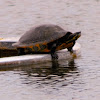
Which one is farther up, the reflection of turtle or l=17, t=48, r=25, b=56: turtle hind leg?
the reflection of turtle

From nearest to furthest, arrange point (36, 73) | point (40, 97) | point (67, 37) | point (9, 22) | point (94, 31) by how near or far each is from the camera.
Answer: point (40, 97)
point (36, 73)
point (67, 37)
point (94, 31)
point (9, 22)

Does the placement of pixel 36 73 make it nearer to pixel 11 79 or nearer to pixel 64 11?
pixel 11 79

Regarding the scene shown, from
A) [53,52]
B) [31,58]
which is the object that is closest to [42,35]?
[53,52]

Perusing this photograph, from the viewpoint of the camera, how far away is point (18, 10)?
2947 centimetres

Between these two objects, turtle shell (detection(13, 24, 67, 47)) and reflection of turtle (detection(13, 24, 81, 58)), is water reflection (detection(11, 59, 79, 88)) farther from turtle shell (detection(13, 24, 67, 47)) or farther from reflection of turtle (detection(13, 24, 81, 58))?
turtle shell (detection(13, 24, 67, 47))

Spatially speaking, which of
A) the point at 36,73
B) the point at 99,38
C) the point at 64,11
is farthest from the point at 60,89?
the point at 64,11

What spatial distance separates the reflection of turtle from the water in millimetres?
520

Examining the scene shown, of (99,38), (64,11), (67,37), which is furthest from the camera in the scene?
(64,11)

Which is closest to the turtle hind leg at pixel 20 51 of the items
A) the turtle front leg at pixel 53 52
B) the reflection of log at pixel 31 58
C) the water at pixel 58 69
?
the reflection of log at pixel 31 58

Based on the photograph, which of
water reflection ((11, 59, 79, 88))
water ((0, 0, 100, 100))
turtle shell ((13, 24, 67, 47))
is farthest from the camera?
turtle shell ((13, 24, 67, 47))

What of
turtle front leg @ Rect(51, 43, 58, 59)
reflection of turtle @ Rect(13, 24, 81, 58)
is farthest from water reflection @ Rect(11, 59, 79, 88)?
reflection of turtle @ Rect(13, 24, 81, 58)

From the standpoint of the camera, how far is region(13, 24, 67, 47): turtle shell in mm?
18516

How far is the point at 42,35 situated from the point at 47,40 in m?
0.24

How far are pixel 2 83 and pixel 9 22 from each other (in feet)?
35.5
